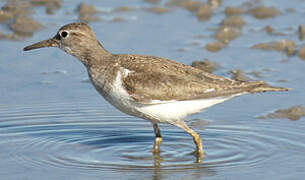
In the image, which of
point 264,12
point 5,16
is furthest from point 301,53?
point 5,16

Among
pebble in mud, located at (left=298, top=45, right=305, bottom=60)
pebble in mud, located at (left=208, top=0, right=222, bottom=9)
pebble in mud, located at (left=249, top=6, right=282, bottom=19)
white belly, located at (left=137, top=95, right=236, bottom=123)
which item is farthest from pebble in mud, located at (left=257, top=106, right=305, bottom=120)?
pebble in mud, located at (left=208, top=0, right=222, bottom=9)

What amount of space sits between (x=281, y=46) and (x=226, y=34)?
3.43 feet

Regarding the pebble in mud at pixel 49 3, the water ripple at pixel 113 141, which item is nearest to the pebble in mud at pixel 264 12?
the pebble in mud at pixel 49 3

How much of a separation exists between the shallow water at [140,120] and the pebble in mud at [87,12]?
118 millimetres

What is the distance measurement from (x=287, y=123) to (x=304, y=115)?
0.34 metres

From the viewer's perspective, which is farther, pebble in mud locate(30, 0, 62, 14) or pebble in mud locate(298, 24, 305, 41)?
pebble in mud locate(30, 0, 62, 14)

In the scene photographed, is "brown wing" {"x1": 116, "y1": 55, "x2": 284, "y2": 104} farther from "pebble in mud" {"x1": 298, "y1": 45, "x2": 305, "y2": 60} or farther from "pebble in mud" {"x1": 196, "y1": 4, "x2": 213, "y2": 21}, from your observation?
"pebble in mud" {"x1": 196, "y1": 4, "x2": 213, "y2": 21}

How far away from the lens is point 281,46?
12.2 meters

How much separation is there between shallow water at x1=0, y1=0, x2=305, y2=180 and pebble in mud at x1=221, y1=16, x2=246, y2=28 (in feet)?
0.49

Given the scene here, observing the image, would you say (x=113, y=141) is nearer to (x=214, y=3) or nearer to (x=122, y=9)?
(x=122, y=9)

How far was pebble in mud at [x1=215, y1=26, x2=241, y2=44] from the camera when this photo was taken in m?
12.7

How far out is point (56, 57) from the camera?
12.2m

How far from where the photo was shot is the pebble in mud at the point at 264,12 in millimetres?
13672

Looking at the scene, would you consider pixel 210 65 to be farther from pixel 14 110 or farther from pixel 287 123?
pixel 14 110
